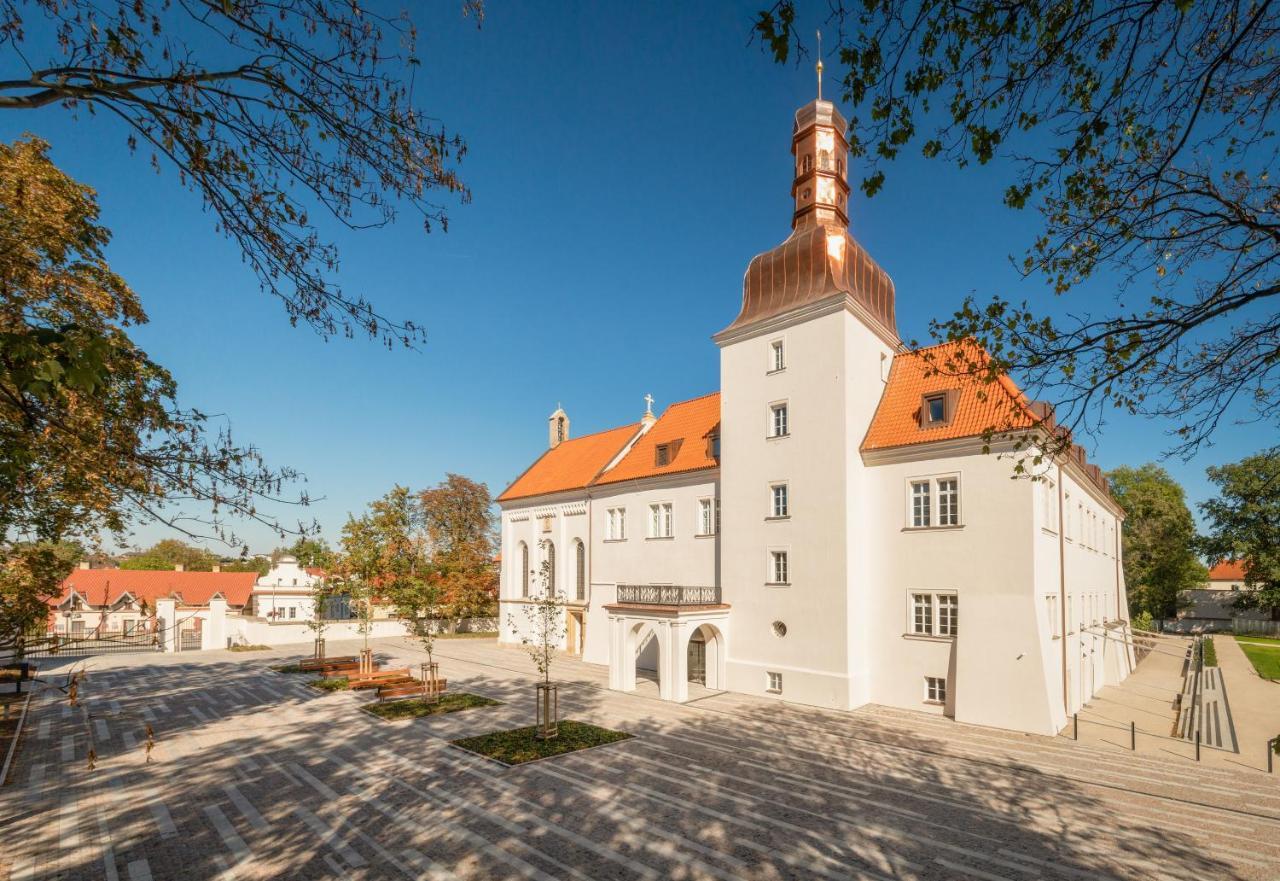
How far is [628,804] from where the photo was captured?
12.1 m

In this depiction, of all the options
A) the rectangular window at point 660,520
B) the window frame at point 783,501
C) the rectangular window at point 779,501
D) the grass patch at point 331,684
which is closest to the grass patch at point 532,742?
the window frame at point 783,501

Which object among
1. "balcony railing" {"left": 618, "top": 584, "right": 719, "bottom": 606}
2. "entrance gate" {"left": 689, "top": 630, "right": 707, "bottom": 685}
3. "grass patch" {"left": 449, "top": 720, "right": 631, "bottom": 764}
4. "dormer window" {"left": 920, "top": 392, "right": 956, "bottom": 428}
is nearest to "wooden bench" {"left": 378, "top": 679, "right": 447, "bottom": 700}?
"grass patch" {"left": 449, "top": 720, "right": 631, "bottom": 764}

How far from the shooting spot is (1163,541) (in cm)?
5353

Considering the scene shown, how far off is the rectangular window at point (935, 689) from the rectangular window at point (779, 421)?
9047 mm

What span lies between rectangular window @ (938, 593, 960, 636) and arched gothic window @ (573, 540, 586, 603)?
1798cm

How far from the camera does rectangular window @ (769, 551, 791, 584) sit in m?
22.4

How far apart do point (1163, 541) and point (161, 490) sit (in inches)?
2680

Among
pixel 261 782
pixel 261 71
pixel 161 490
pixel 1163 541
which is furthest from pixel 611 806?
pixel 1163 541

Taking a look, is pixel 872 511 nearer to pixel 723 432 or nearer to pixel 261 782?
pixel 723 432

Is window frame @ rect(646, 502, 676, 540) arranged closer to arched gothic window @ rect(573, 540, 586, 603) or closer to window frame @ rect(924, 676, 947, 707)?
arched gothic window @ rect(573, 540, 586, 603)

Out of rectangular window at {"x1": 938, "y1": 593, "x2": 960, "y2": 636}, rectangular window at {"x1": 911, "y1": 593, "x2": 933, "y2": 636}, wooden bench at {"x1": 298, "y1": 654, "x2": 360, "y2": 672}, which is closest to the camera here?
rectangular window at {"x1": 938, "y1": 593, "x2": 960, "y2": 636}

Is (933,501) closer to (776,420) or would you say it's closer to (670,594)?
(776,420)

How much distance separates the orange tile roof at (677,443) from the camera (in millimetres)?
28188

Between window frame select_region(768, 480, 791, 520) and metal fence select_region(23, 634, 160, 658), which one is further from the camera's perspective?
metal fence select_region(23, 634, 160, 658)
